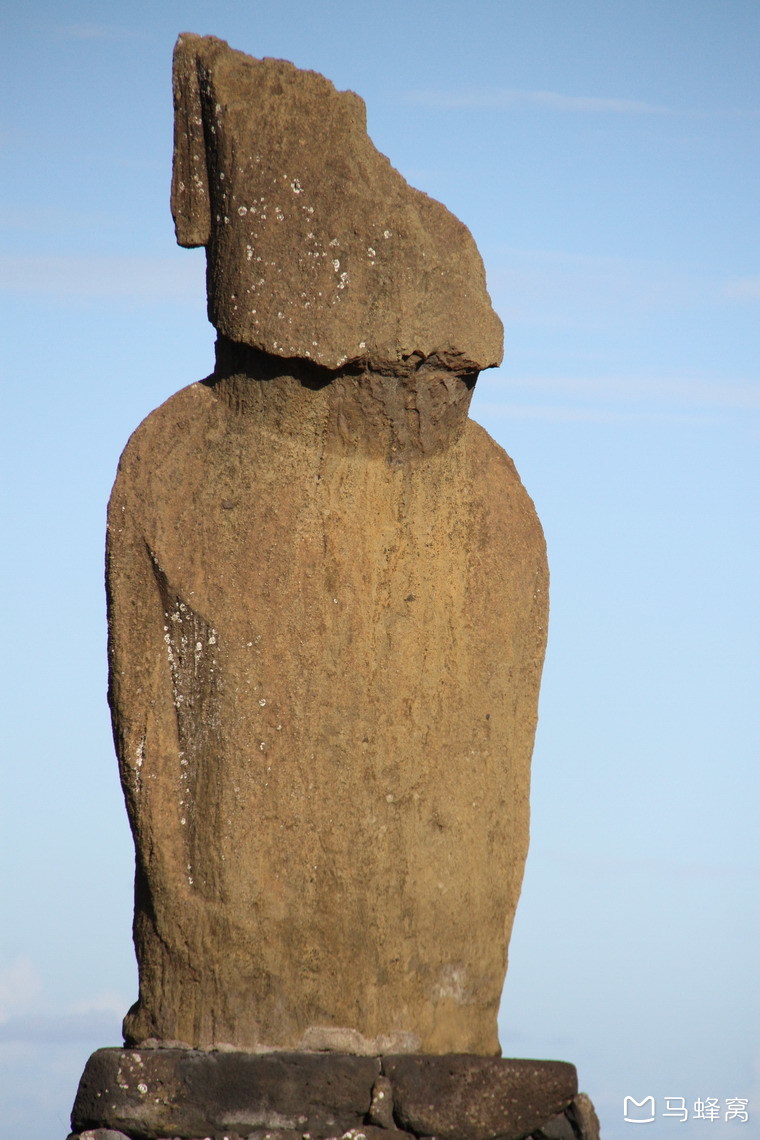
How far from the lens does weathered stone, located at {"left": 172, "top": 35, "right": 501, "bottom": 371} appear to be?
706cm

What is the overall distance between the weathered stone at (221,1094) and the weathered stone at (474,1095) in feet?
0.52

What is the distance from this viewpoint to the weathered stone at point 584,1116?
23.4 feet

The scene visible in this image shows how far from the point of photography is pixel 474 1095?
6.94 m

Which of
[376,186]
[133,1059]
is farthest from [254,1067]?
[376,186]

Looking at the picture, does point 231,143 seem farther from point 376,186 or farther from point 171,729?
point 171,729

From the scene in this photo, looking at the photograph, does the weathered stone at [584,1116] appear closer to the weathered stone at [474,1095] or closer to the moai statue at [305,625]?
the weathered stone at [474,1095]

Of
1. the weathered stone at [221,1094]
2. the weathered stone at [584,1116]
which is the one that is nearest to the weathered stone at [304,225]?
the weathered stone at [221,1094]

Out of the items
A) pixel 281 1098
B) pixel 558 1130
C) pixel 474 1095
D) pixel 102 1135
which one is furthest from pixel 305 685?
pixel 558 1130

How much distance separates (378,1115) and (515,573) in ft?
6.69

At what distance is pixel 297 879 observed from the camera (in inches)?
275

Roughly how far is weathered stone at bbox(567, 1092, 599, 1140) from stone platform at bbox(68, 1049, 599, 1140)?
0.96 feet

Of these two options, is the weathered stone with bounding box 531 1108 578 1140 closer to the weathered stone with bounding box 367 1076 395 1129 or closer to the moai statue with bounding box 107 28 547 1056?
the moai statue with bounding box 107 28 547 1056

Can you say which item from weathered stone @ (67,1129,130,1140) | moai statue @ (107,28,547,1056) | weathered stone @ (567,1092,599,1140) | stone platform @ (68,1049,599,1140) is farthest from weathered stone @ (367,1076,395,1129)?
weathered stone @ (67,1129,130,1140)

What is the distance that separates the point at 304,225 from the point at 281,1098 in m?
2.96
